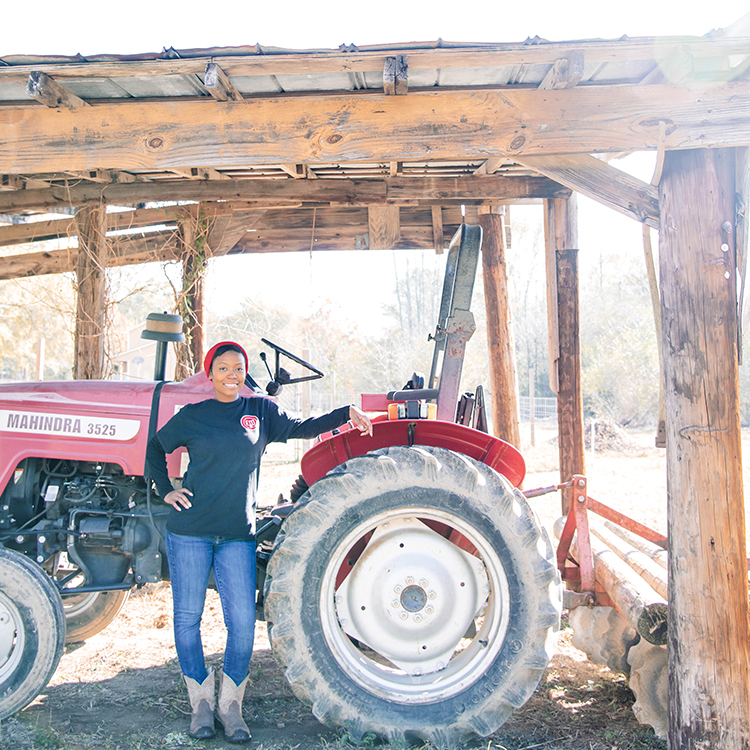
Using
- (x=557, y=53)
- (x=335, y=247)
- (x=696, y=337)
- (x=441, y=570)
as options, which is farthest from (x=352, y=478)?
(x=335, y=247)

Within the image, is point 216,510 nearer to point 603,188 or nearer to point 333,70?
point 333,70

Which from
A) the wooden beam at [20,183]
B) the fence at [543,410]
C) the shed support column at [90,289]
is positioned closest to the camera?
the wooden beam at [20,183]

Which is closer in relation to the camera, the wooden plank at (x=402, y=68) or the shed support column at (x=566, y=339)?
the wooden plank at (x=402, y=68)

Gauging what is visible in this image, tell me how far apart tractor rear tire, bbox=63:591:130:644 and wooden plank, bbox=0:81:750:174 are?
2.61m

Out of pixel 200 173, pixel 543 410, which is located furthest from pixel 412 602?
pixel 543 410

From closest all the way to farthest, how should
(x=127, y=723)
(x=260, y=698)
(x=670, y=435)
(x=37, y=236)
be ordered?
(x=670, y=435), (x=127, y=723), (x=260, y=698), (x=37, y=236)

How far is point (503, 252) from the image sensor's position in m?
6.24

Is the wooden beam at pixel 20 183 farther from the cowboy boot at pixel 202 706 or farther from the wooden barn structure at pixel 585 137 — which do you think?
the cowboy boot at pixel 202 706

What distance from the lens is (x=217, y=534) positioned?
2.88 meters

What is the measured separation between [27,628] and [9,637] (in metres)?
0.12

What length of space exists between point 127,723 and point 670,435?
291cm

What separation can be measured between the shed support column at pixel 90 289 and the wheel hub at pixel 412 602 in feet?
13.4

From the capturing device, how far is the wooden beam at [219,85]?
2672 mm

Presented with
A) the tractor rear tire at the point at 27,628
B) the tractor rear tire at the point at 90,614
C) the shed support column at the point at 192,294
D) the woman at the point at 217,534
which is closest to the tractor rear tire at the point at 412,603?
the woman at the point at 217,534
